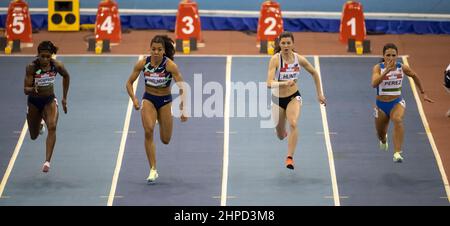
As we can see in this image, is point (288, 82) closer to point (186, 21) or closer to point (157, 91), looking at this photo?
point (157, 91)

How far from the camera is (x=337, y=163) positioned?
61.9 ft

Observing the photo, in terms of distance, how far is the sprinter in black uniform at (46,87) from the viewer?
1778cm

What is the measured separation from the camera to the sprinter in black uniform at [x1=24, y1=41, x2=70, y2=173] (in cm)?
1778

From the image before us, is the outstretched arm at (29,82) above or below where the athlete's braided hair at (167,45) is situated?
below

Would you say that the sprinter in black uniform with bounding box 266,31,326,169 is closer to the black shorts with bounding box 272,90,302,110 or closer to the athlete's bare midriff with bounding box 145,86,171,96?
the black shorts with bounding box 272,90,302,110

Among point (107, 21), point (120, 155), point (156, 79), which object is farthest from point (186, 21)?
point (156, 79)

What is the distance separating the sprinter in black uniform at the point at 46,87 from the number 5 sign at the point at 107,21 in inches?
236

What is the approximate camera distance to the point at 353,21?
23.9 meters

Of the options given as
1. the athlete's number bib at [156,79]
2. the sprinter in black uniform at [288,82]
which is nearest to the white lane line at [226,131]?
the sprinter in black uniform at [288,82]

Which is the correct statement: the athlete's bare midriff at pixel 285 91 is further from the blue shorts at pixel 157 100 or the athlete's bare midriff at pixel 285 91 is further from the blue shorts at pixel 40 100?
the blue shorts at pixel 40 100

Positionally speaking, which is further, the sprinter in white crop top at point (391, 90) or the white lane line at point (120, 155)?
the sprinter in white crop top at point (391, 90)

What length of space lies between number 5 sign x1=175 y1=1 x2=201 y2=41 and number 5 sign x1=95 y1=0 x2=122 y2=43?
1.15 metres

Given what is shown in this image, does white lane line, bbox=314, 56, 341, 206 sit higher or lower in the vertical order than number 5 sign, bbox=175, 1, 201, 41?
lower

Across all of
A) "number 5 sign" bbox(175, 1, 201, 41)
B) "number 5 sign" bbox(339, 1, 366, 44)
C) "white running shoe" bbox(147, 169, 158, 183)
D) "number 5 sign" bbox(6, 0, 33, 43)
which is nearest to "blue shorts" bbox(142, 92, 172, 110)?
"white running shoe" bbox(147, 169, 158, 183)
